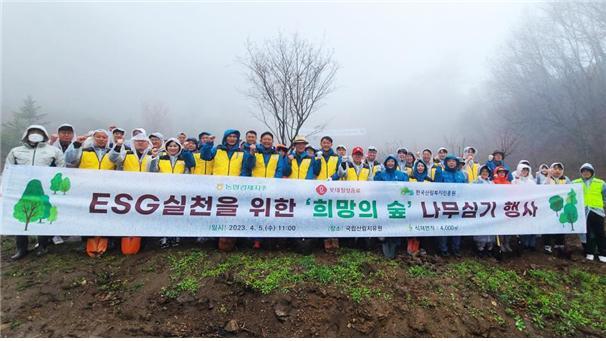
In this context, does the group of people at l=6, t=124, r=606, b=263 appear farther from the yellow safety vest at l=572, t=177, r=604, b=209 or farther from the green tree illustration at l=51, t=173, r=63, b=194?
the green tree illustration at l=51, t=173, r=63, b=194

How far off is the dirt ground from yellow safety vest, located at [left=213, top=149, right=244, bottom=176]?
134 centimetres

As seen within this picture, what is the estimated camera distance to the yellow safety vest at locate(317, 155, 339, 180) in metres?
5.34

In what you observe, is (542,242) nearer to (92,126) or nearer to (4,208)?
(4,208)

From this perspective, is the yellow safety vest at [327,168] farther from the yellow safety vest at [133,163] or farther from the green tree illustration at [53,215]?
the green tree illustration at [53,215]

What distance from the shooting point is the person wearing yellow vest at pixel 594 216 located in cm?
552

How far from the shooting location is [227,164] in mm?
5074

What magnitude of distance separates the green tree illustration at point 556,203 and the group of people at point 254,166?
0.51 meters

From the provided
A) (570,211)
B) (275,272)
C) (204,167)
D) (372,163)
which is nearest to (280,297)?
(275,272)

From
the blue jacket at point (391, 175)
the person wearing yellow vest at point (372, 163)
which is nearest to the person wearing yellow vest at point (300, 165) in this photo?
the blue jacket at point (391, 175)

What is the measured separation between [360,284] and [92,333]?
3396 millimetres

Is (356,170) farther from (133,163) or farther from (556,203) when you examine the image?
(133,163)

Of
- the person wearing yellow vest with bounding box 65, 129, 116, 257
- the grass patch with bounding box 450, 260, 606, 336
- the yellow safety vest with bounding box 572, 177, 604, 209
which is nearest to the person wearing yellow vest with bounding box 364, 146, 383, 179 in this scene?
the grass patch with bounding box 450, 260, 606, 336

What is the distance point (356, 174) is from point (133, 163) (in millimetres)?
4086

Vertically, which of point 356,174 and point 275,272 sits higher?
point 356,174
